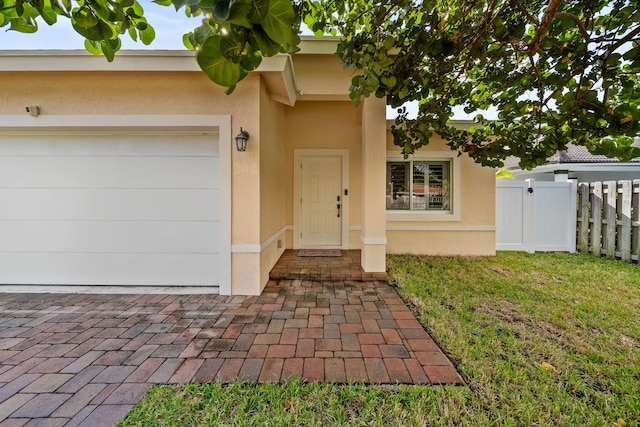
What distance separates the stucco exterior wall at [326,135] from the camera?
18.7 ft

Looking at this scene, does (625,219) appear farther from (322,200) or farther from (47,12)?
(47,12)

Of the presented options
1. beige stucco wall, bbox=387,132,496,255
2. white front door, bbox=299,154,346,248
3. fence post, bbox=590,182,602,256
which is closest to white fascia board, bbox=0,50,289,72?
white front door, bbox=299,154,346,248

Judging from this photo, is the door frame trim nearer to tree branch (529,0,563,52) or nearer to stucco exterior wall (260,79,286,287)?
stucco exterior wall (260,79,286,287)

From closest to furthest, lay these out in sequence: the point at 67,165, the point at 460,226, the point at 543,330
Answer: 1. the point at 543,330
2. the point at 67,165
3. the point at 460,226

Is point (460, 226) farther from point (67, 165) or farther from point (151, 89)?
point (67, 165)

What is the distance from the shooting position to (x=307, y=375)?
195 cm

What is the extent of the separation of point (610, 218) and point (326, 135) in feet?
19.1

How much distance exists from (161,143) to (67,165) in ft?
4.44

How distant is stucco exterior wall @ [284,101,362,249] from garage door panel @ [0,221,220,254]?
2.36 m

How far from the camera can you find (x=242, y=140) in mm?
3398

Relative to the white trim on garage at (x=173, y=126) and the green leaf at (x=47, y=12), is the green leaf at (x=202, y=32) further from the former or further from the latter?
the white trim on garage at (x=173, y=126)

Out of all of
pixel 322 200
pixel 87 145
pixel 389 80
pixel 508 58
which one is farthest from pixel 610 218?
pixel 87 145

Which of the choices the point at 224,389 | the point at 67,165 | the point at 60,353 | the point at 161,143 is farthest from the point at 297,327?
the point at 67,165

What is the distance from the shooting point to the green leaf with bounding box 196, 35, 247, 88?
1.04 m
